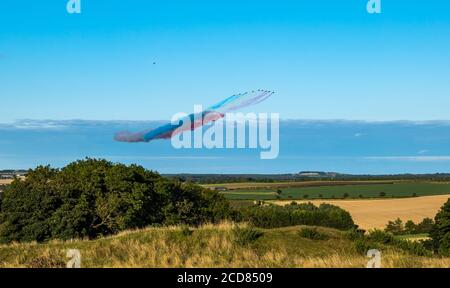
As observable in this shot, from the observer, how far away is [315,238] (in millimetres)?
28453

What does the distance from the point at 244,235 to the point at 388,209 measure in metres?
119

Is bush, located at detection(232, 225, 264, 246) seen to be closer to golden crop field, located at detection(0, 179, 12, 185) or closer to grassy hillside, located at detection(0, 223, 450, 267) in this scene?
grassy hillside, located at detection(0, 223, 450, 267)

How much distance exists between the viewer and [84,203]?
5816 cm

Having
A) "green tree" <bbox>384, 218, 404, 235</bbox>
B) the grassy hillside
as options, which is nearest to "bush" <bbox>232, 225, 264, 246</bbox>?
the grassy hillside

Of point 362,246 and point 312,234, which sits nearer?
point 362,246

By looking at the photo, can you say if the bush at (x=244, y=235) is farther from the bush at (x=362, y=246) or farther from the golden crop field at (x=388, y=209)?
the golden crop field at (x=388, y=209)

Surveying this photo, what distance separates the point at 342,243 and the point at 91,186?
129ft

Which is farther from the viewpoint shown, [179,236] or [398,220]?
[398,220]

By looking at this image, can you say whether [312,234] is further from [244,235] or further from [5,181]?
[5,181]

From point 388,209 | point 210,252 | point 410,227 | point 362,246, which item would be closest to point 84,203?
point 210,252

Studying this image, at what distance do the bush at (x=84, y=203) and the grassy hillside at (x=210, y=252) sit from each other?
2748 centimetres

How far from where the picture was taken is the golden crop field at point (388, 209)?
128 m
